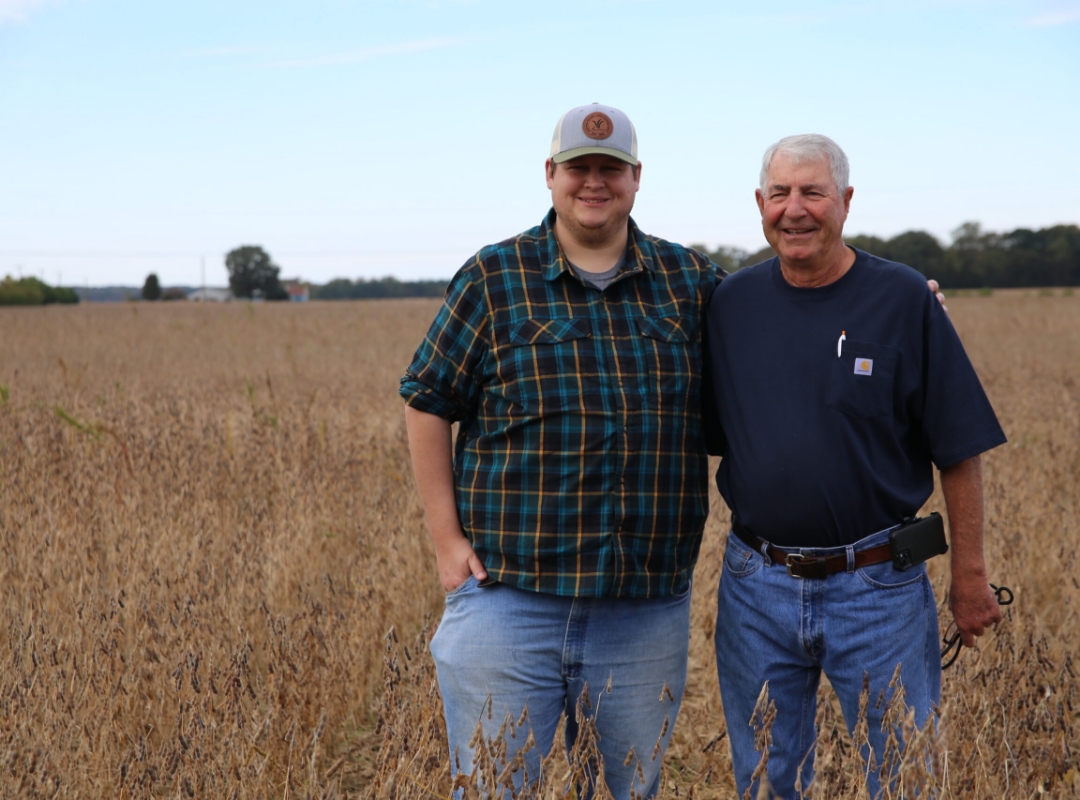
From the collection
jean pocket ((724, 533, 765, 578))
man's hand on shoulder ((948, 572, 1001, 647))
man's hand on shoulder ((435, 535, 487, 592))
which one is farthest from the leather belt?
man's hand on shoulder ((435, 535, 487, 592))

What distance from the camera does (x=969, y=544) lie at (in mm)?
2393

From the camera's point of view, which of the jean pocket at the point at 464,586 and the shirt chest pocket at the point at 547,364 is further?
the jean pocket at the point at 464,586

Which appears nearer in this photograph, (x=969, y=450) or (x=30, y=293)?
(x=969, y=450)

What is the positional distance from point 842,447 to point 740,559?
17.1 inches

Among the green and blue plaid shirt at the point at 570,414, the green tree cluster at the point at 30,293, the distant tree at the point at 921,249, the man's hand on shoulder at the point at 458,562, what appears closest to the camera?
the green and blue plaid shirt at the point at 570,414

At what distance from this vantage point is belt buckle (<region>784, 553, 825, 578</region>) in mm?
2330

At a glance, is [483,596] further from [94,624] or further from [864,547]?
[94,624]

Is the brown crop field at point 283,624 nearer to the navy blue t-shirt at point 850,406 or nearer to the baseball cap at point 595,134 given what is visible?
the navy blue t-shirt at point 850,406

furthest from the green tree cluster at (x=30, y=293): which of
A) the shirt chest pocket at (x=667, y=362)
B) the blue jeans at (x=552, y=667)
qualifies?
the shirt chest pocket at (x=667, y=362)

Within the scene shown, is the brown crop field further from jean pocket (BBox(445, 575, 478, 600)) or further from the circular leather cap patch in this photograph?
the circular leather cap patch

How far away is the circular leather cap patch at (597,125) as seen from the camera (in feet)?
7.63

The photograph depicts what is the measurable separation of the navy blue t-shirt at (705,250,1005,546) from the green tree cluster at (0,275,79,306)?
156 ft

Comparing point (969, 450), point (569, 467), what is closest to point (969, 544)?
point (969, 450)

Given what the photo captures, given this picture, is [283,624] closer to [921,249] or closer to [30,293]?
[30,293]
